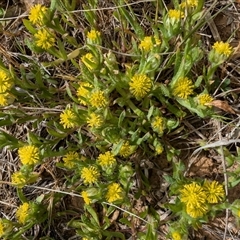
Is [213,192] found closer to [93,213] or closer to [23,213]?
[93,213]

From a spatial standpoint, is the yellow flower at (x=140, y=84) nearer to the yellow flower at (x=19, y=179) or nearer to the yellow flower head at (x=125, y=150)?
the yellow flower head at (x=125, y=150)

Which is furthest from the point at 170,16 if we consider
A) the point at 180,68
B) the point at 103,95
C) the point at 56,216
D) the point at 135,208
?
the point at 56,216

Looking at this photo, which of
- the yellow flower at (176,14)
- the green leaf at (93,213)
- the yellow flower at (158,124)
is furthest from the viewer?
the green leaf at (93,213)

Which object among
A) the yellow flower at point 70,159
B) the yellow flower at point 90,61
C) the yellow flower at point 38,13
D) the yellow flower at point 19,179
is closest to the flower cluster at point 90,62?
the yellow flower at point 90,61

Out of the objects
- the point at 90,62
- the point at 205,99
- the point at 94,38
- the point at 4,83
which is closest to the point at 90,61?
the point at 90,62

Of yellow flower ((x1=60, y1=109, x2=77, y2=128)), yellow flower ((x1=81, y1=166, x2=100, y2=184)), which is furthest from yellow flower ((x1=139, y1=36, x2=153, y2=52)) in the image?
yellow flower ((x1=81, y1=166, x2=100, y2=184))

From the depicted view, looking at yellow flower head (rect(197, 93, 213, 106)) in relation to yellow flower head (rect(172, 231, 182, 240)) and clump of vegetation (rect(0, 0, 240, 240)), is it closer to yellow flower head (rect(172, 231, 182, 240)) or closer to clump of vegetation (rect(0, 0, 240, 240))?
clump of vegetation (rect(0, 0, 240, 240))
